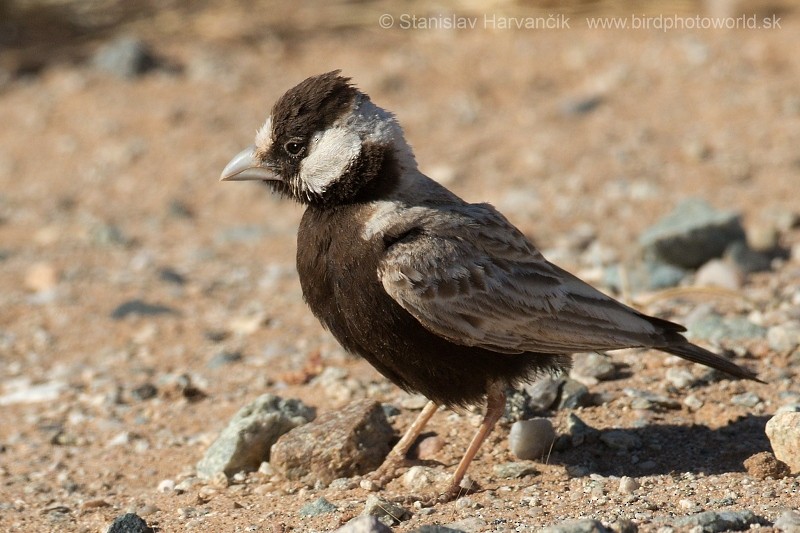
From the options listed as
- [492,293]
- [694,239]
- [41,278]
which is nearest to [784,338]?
[694,239]

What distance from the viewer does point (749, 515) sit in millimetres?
4160

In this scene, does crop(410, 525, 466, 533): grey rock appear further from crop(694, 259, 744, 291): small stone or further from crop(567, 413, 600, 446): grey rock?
crop(694, 259, 744, 291): small stone

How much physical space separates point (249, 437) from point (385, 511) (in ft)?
3.57

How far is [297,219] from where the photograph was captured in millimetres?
9914

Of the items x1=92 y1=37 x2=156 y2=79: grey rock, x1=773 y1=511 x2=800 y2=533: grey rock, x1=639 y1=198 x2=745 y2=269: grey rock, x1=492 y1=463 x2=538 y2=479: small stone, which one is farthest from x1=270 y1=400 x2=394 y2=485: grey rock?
x1=92 y1=37 x2=156 y2=79: grey rock

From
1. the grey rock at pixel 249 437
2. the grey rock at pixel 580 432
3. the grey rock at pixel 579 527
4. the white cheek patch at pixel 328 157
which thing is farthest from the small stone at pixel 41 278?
the grey rock at pixel 579 527

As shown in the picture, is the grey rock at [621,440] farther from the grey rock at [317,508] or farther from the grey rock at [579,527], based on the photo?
the grey rock at [317,508]

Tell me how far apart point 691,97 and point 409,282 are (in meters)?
7.36

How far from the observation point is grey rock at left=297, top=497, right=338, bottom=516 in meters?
4.69

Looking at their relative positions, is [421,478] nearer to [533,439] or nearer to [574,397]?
[533,439]

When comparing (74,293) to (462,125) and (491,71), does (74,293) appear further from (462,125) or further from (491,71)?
(491,71)

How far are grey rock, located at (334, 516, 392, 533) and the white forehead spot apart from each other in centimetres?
198

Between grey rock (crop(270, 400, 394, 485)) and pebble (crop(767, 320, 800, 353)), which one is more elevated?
pebble (crop(767, 320, 800, 353))

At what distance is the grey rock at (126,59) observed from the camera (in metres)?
12.1
